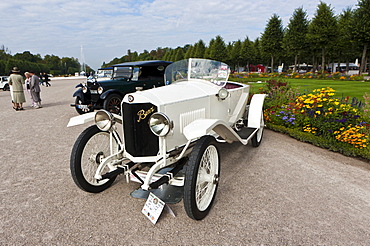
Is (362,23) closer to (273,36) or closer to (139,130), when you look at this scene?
(273,36)

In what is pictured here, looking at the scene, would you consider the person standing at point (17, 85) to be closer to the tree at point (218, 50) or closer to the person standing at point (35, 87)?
the person standing at point (35, 87)

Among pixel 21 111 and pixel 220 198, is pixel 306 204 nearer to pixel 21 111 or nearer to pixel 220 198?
pixel 220 198

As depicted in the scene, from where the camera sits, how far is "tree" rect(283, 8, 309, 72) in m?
30.1

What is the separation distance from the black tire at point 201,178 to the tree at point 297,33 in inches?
1231

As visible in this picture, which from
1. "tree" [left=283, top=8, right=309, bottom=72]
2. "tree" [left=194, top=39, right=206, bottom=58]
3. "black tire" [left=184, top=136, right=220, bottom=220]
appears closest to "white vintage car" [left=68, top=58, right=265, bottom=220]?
"black tire" [left=184, top=136, right=220, bottom=220]

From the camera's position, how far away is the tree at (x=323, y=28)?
2648 centimetres

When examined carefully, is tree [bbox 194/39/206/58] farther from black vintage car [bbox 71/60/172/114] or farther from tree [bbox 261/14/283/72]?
black vintage car [bbox 71/60/172/114]

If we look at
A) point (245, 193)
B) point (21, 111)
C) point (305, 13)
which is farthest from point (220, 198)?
point (305, 13)

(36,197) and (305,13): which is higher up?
(305,13)

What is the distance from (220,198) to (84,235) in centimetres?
167

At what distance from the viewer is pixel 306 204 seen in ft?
10.6

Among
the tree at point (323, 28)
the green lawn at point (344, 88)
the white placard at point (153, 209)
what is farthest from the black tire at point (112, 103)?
the tree at point (323, 28)

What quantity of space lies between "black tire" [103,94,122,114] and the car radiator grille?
543 cm

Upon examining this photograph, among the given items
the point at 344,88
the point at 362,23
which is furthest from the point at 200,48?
the point at 344,88
